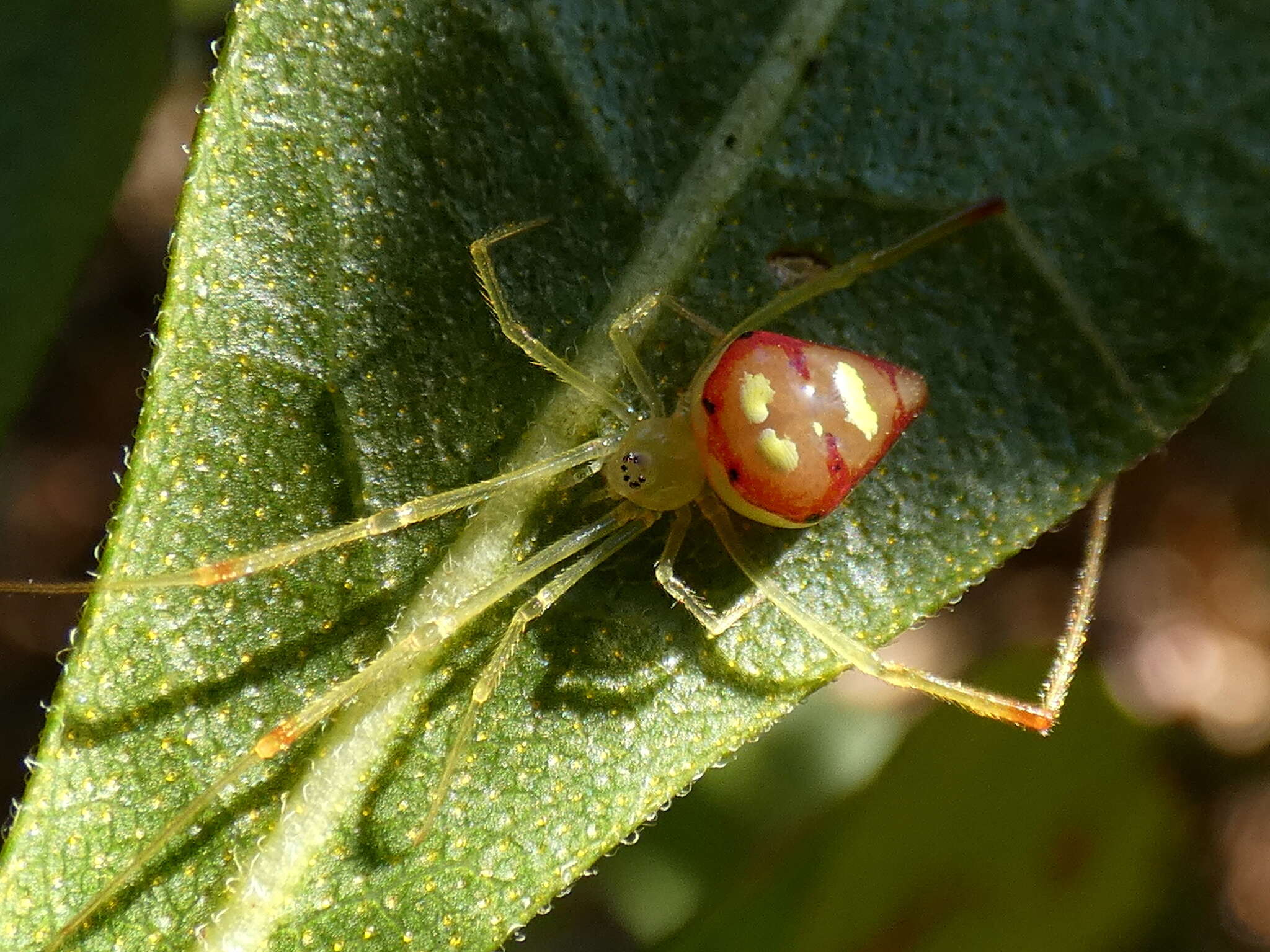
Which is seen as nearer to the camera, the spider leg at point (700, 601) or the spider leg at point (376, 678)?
the spider leg at point (376, 678)

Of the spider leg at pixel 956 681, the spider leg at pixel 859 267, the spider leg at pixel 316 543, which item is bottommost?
the spider leg at pixel 956 681

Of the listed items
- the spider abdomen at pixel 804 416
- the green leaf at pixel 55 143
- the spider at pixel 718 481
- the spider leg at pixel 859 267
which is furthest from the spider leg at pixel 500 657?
the green leaf at pixel 55 143

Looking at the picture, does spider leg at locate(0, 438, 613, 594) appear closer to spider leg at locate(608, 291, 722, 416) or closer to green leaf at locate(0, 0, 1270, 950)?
green leaf at locate(0, 0, 1270, 950)

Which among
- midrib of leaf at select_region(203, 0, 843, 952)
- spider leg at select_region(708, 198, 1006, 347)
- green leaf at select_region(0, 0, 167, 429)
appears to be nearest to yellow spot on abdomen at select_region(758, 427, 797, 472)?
spider leg at select_region(708, 198, 1006, 347)

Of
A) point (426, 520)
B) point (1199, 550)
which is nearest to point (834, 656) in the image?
point (426, 520)

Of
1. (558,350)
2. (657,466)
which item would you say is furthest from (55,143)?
(657,466)

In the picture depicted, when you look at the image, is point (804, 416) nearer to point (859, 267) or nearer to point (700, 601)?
point (859, 267)

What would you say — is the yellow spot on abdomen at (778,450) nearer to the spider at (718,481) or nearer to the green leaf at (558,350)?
Answer: the spider at (718,481)
